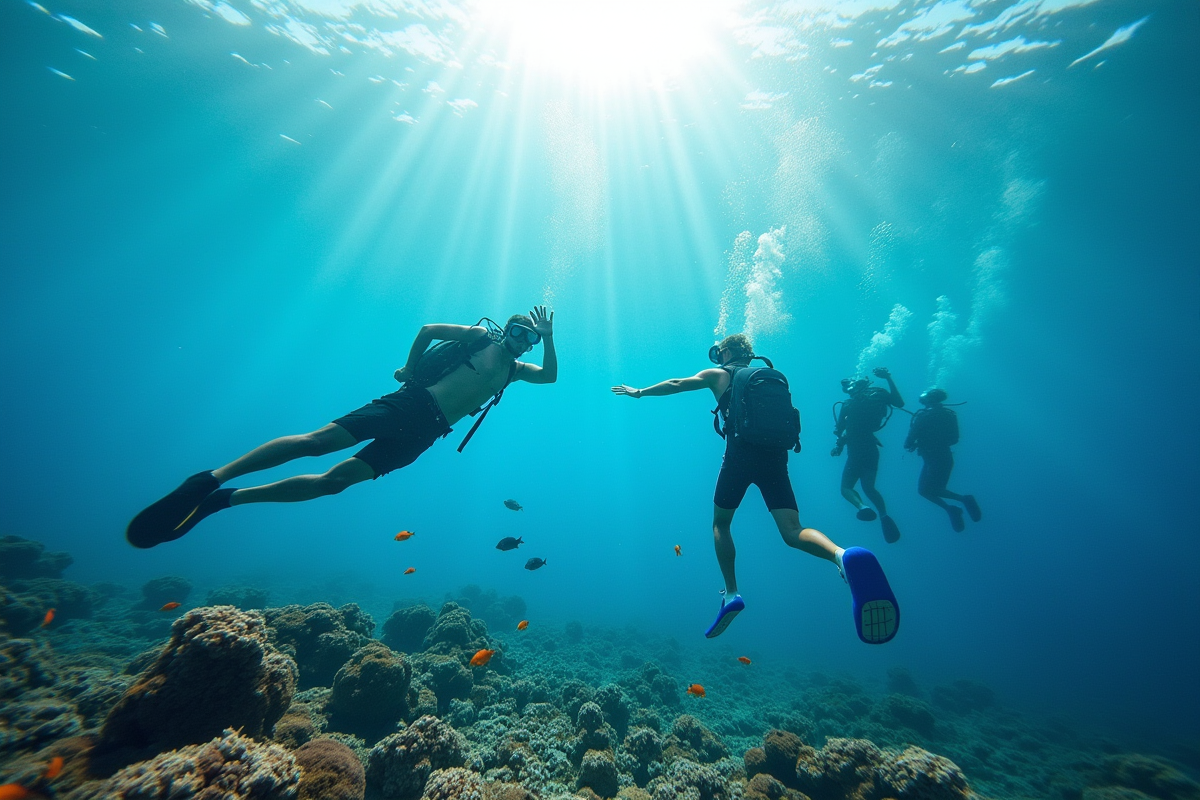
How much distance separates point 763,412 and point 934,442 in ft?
45.9

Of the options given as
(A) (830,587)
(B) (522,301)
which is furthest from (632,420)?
(A) (830,587)

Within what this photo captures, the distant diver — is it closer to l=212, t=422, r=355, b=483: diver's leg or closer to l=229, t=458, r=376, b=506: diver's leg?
l=229, t=458, r=376, b=506: diver's leg

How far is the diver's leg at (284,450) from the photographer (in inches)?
140

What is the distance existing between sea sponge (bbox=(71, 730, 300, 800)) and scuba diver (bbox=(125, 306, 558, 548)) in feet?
5.15

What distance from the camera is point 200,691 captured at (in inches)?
110

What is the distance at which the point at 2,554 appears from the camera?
14484 millimetres

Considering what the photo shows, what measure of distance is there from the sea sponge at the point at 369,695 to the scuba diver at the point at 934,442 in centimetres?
1598

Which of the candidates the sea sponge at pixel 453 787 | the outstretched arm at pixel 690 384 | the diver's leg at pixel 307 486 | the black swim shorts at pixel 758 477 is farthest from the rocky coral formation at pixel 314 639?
the black swim shorts at pixel 758 477

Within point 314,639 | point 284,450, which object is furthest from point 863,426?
point 314,639

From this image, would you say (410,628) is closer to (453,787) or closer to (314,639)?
(314,639)

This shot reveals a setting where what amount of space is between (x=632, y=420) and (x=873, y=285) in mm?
54033

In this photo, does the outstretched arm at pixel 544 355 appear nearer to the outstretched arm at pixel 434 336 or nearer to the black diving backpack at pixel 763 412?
the outstretched arm at pixel 434 336

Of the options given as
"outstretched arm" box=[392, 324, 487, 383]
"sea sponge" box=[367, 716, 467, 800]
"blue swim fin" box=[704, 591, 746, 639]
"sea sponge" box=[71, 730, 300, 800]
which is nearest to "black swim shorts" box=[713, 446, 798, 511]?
"blue swim fin" box=[704, 591, 746, 639]

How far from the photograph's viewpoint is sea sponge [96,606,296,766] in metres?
2.55
